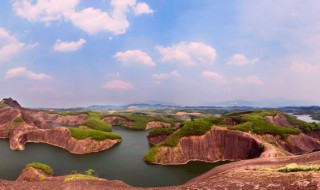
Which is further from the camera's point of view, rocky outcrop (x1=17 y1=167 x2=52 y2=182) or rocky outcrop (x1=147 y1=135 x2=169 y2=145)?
rocky outcrop (x1=147 y1=135 x2=169 y2=145)

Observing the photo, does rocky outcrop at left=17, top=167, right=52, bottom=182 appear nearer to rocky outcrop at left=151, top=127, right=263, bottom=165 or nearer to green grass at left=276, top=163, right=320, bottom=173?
rocky outcrop at left=151, top=127, right=263, bottom=165

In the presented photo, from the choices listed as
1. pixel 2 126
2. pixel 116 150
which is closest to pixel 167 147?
pixel 116 150

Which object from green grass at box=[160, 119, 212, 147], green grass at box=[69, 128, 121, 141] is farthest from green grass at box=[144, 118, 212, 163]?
green grass at box=[69, 128, 121, 141]

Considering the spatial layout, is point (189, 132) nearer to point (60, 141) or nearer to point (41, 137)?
point (60, 141)

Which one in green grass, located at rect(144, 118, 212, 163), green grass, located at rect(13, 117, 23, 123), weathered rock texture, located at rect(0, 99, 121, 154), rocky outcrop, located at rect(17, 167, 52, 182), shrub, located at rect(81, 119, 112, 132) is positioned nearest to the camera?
rocky outcrop, located at rect(17, 167, 52, 182)

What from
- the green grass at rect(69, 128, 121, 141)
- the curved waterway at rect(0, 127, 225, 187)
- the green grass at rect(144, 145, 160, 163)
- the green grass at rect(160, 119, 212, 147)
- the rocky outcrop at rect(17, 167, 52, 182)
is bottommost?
the curved waterway at rect(0, 127, 225, 187)

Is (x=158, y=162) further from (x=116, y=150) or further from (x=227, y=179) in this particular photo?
(x=227, y=179)
